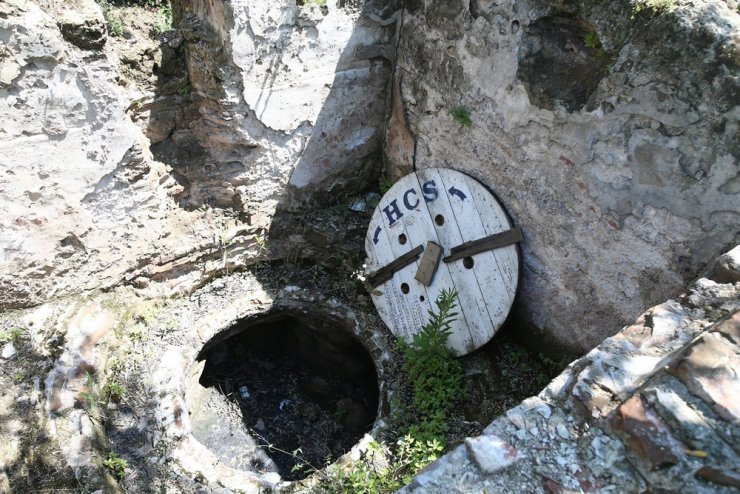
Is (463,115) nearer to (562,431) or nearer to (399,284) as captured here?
(399,284)

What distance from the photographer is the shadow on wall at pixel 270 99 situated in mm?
3180

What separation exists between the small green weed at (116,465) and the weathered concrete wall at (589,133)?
2.26 m

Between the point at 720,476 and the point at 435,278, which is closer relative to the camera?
the point at 720,476

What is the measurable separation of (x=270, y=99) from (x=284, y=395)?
2.08 m

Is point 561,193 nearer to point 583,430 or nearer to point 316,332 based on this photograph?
point 583,430

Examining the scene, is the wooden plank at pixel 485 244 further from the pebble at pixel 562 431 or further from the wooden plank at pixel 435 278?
the pebble at pixel 562 431

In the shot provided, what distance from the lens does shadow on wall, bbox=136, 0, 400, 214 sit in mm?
3180

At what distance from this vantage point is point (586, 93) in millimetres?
2664

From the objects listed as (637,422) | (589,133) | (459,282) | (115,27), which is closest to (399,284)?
(459,282)

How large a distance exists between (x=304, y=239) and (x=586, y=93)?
2.00m

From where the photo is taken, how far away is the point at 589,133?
2.68 meters

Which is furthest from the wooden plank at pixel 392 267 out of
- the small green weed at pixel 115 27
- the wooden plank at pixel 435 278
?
the small green weed at pixel 115 27

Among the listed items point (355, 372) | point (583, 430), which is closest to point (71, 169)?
point (355, 372)

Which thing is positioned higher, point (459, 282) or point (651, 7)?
point (651, 7)
